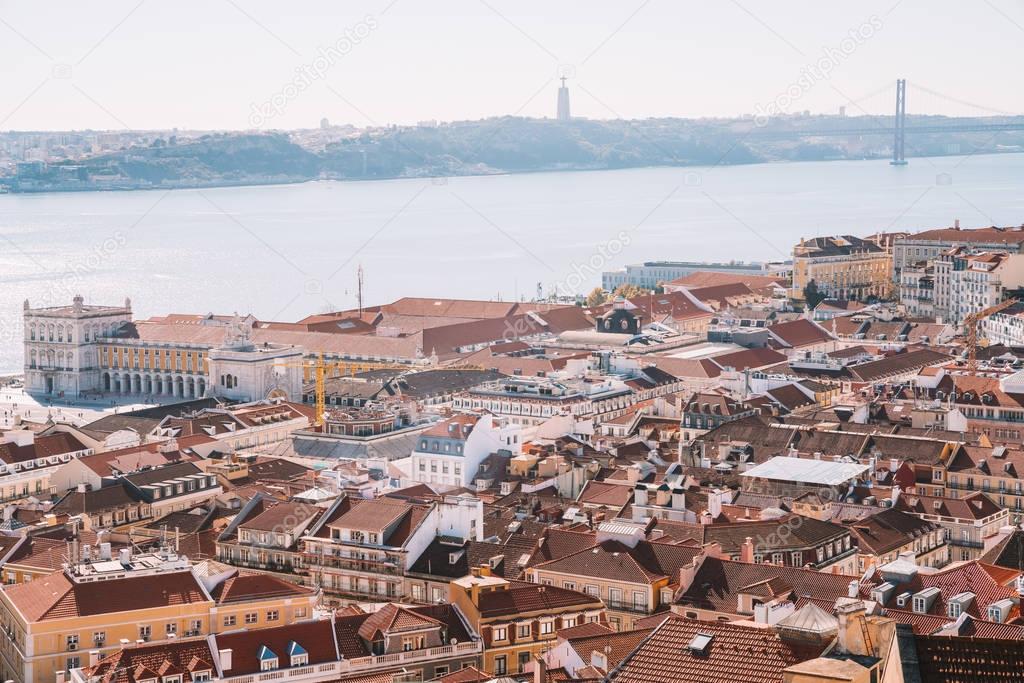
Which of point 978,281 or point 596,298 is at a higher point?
point 978,281

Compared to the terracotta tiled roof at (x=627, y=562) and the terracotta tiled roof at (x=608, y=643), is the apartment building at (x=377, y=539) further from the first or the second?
the terracotta tiled roof at (x=608, y=643)

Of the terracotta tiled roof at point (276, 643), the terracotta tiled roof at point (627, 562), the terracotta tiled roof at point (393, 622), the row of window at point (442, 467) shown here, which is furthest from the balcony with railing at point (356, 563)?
the row of window at point (442, 467)

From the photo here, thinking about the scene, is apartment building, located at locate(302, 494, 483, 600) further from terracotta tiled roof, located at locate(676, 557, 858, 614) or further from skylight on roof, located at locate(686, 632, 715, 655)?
skylight on roof, located at locate(686, 632, 715, 655)

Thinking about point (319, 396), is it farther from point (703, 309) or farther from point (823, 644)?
point (823, 644)

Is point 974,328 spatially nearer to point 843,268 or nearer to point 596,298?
point 843,268

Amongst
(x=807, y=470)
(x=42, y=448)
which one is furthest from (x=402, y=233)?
(x=807, y=470)

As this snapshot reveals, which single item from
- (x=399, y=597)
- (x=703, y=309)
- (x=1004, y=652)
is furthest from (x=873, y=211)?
(x=1004, y=652)
